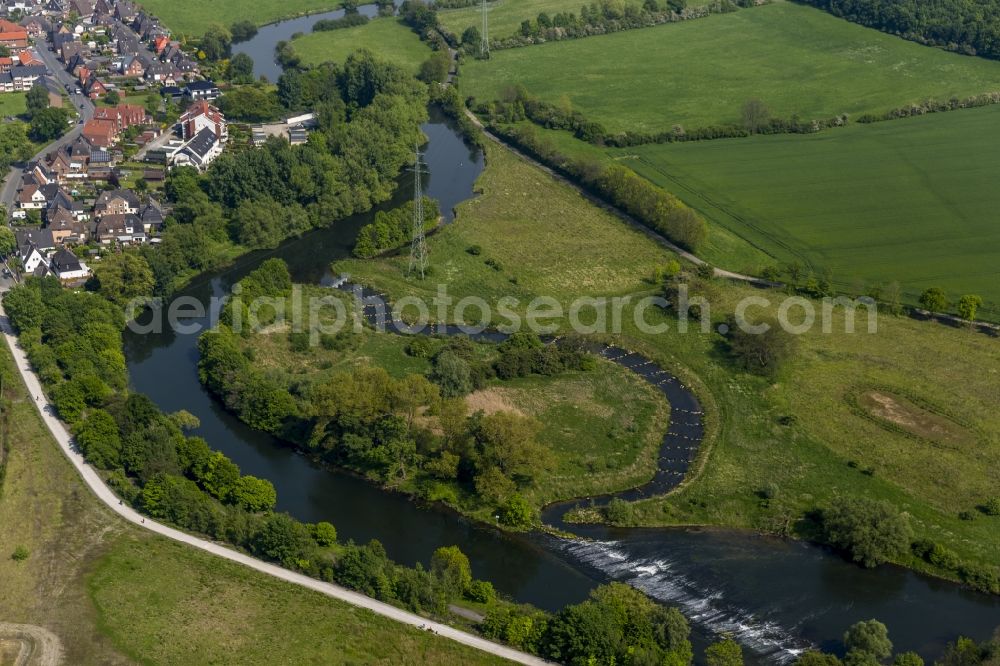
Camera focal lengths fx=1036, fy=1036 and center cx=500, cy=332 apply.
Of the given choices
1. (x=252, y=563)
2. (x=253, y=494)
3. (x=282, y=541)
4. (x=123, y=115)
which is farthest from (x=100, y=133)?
(x=282, y=541)

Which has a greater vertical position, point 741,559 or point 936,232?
point 936,232

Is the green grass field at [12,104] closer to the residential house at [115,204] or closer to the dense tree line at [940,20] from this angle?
the residential house at [115,204]

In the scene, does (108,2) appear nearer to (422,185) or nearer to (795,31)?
(422,185)

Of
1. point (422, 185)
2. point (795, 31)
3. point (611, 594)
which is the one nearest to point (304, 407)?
point (611, 594)

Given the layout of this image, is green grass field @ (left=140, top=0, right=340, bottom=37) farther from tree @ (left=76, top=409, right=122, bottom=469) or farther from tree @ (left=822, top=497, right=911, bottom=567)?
tree @ (left=822, top=497, right=911, bottom=567)

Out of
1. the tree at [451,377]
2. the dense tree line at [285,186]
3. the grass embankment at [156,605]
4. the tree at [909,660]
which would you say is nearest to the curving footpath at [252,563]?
the grass embankment at [156,605]

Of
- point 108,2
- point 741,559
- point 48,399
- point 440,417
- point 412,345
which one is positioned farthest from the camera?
point 108,2
